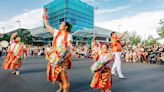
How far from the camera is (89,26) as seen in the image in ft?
269

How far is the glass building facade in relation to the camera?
238 feet

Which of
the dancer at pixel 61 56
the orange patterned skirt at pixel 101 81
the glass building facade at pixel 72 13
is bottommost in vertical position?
the orange patterned skirt at pixel 101 81

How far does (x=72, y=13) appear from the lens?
241ft

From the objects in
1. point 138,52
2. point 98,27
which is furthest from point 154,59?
point 98,27

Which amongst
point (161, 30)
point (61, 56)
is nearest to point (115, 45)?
point (61, 56)

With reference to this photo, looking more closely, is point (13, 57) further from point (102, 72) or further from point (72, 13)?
point (72, 13)

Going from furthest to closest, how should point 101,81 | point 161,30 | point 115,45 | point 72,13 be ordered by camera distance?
point 72,13 < point 161,30 < point 115,45 < point 101,81

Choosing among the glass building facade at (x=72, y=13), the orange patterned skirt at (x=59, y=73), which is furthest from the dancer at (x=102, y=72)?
the glass building facade at (x=72, y=13)

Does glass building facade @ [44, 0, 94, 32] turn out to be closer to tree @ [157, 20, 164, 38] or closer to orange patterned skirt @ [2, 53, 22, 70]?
tree @ [157, 20, 164, 38]

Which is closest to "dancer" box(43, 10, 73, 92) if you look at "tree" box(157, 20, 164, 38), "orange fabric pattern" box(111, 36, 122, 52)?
"orange fabric pattern" box(111, 36, 122, 52)

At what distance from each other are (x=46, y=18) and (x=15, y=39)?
4.87 m

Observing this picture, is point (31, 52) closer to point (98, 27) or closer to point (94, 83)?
point (94, 83)

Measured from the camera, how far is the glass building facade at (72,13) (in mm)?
72688

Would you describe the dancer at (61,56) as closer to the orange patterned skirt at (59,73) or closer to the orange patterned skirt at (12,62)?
the orange patterned skirt at (59,73)
